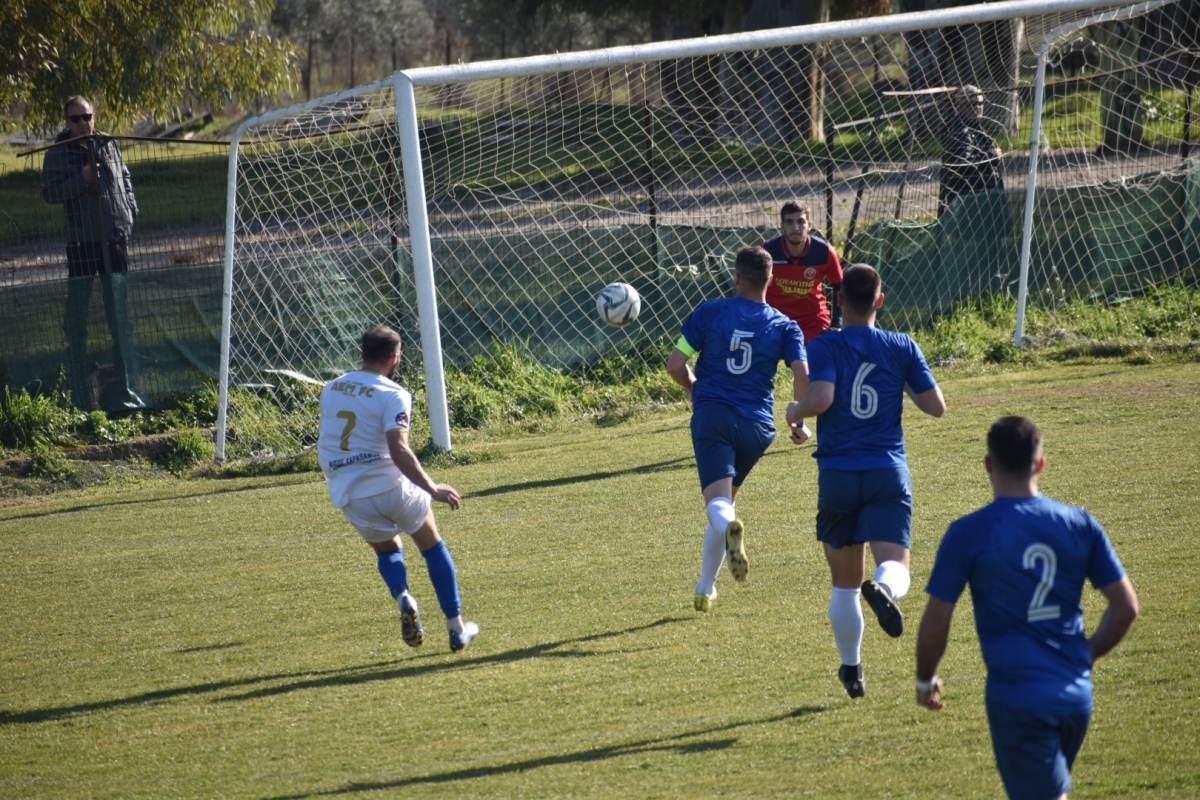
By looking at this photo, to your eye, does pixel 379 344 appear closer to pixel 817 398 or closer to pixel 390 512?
pixel 390 512

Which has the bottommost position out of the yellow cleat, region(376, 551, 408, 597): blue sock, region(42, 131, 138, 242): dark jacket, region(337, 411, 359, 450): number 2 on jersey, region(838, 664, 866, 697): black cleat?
region(838, 664, 866, 697): black cleat

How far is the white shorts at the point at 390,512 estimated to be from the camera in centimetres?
589

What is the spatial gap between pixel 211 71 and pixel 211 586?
433 inches

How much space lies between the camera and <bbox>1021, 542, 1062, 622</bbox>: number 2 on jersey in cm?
324

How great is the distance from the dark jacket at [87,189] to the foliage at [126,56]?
10.6 ft

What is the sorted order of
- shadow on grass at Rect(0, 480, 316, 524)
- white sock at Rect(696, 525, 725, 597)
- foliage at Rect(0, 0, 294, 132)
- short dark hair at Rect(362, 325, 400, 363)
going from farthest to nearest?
foliage at Rect(0, 0, 294, 132) → shadow on grass at Rect(0, 480, 316, 524) → white sock at Rect(696, 525, 725, 597) → short dark hair at Rect(362, 325, 400, 363)

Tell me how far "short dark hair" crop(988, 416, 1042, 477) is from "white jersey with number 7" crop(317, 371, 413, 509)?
3.12 m

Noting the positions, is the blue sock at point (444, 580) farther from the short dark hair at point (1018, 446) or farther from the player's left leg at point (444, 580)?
the short dark hair at point (1018, 446)

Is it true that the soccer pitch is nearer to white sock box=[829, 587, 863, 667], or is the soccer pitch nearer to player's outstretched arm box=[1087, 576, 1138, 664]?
white sock box=[829, 587, 863, 667]

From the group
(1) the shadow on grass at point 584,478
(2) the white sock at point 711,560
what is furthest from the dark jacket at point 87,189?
(2) the white sock at point 711,560

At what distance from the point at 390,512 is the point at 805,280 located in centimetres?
466

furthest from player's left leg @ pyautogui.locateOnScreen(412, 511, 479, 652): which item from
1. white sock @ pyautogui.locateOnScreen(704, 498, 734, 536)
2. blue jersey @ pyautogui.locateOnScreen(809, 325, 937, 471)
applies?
blue jersey @ pyautogui.locateOnScreen(809, 325, 937, 471)

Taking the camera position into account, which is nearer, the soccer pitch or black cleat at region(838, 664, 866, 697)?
the soccer pitch

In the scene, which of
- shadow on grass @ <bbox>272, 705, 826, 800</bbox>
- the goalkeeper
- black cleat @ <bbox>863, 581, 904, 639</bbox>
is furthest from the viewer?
the goalkeeper
